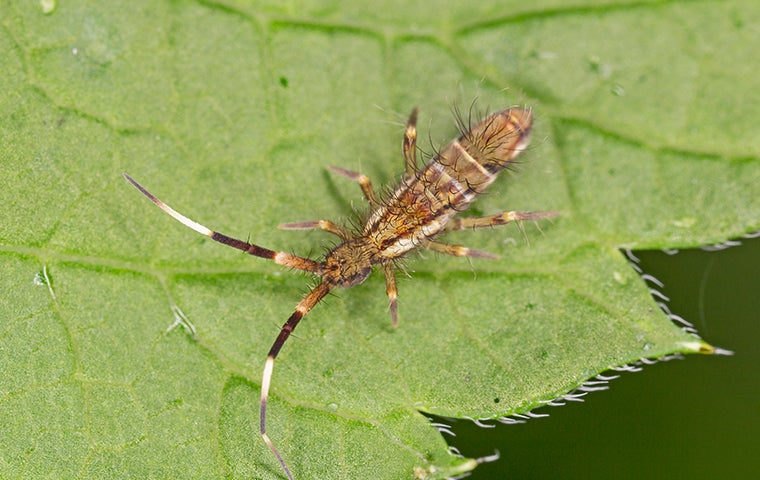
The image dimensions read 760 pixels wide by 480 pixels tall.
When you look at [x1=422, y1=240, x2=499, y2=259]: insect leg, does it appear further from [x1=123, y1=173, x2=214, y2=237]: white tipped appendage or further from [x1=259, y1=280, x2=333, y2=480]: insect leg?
[x1=123, y1=173, x2=214, y2=237]: white tipped appendage

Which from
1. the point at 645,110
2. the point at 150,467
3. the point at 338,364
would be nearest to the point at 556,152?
the point at 645,110

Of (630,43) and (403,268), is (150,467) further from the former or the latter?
(630,43)

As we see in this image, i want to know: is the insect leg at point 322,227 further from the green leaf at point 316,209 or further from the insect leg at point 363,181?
the insect leg at point 363,181

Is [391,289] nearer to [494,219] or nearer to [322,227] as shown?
[322,227]

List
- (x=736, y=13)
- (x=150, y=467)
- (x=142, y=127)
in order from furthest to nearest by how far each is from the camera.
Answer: (x=736, y=13), (x=142, y=127), (x=150, y=467)

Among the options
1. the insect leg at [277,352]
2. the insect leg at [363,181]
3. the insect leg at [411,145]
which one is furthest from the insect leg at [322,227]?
the insect leg at [411,145]

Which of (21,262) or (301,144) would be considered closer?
(21,262)

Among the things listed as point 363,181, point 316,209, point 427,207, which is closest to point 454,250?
point 427,207

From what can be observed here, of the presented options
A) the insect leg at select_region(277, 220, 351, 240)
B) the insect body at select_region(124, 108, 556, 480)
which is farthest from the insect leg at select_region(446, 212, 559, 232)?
the insect leg at select_region(277, 220, 351, 240)
